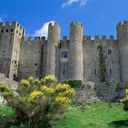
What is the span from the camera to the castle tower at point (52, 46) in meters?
48.2

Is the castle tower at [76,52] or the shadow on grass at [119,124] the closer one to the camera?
the shadow on grass at [119,124]

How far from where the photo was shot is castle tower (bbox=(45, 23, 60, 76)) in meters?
48.2

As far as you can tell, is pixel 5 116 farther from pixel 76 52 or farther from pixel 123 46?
pixel 123 46

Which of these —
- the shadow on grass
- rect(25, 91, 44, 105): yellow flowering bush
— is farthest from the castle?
rect(25, 91, 44, 105): yellow flowering bush

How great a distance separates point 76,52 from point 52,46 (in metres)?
3.97

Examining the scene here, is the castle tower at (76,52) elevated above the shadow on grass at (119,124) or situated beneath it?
elevated above

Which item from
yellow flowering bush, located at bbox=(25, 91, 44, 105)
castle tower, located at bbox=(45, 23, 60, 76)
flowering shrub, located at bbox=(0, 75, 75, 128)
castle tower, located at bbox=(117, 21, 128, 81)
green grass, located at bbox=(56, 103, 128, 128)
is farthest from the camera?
castle tower, located at bbox=(45, 23, 60, 76)

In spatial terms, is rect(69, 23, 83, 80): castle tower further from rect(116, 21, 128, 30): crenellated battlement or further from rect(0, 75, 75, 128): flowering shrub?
rect(0, 75, 75, 128): flowering shrub

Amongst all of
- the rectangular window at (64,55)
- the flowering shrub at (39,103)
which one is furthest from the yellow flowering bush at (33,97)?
the rectangular window at (64,55)

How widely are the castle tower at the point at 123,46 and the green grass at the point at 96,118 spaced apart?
14.5 meters

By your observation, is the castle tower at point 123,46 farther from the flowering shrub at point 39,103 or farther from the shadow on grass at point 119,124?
the flowering shrub at point 39,103

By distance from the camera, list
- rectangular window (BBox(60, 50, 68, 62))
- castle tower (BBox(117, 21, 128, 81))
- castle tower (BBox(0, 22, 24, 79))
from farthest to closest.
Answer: rectangular window (BBox(60, 50, 68, 62)), castle tower (BBox(0, 22, 24, 79)), castle tower (BBox(117, 21, 128, 81))

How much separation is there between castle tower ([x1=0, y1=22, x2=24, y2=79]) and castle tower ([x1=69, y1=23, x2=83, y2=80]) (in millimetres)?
8448

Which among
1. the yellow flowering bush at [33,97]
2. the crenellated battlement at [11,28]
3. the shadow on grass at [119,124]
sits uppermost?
the crenellated battlement at [11,28]
